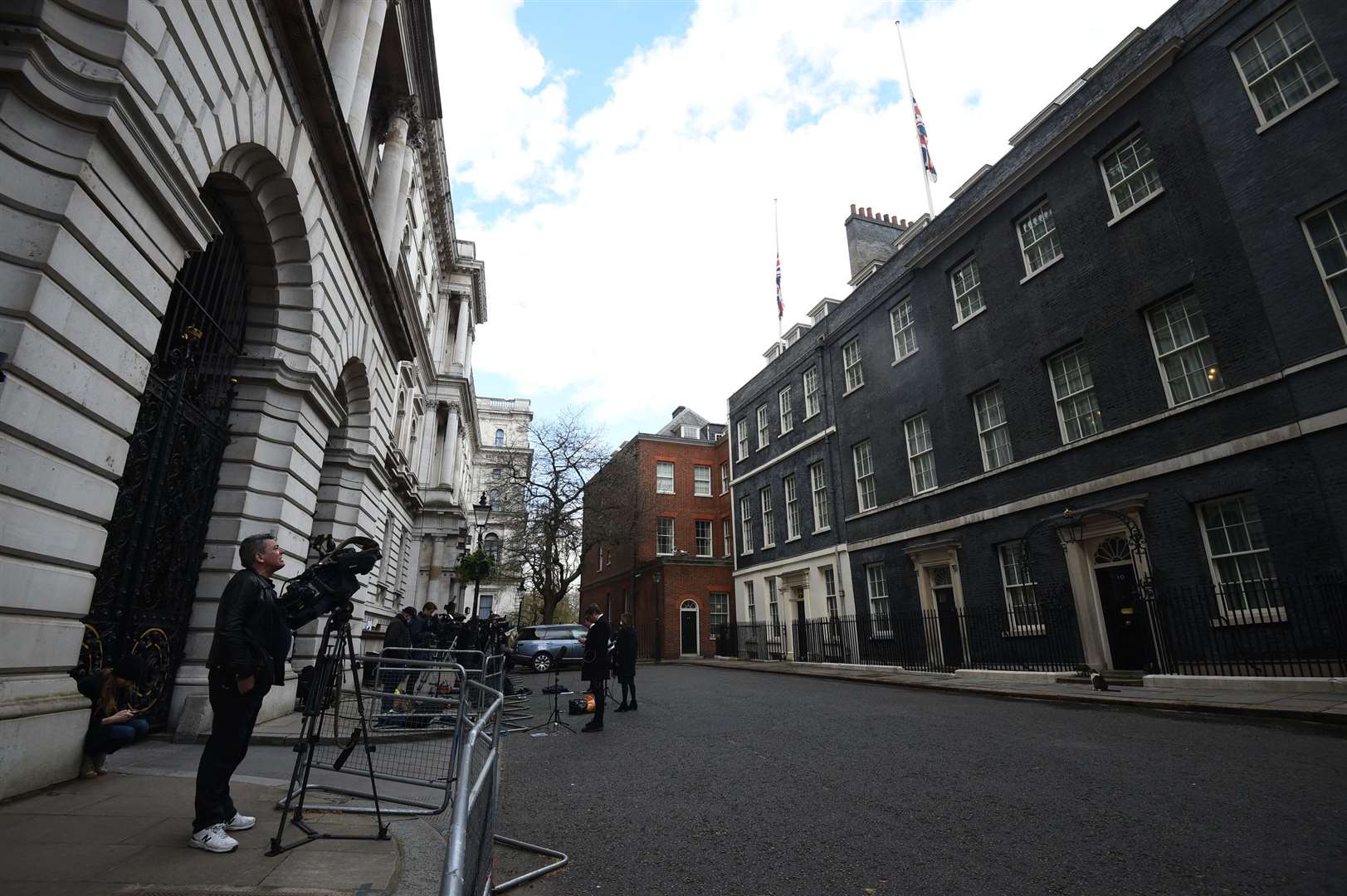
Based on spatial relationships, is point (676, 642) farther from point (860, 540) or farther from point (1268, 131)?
point (1268, 131)

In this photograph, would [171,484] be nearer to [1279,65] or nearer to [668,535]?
[1279,65]

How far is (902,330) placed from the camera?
22.0 meters

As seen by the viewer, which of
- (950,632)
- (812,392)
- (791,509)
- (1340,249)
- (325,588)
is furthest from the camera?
(791,509)

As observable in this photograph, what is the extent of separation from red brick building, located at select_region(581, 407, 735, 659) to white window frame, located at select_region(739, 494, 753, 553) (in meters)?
2.42

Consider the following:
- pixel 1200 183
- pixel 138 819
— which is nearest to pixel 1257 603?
pixel 1200 183

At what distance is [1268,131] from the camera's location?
39.5 feet

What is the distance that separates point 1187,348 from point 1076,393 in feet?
8.29

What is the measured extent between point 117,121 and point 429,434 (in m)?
26.0

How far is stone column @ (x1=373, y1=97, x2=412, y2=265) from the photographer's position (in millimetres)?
15422

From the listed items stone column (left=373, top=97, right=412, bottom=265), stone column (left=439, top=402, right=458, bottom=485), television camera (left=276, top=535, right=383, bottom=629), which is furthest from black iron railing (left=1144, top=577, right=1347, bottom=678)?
stone column (left=439, top=402, right=458, bottom=485)

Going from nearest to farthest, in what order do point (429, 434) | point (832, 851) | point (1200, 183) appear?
point (832, 851) → point (1200, 183) → point (429, 434)

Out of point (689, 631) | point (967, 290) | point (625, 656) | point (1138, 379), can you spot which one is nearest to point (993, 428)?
point (1138, 379)

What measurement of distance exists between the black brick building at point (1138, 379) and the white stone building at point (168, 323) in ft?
51.1

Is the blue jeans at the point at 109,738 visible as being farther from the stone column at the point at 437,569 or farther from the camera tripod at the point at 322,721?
the stone column at the point at 437,569
